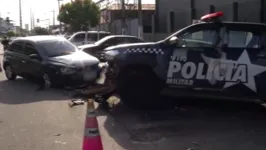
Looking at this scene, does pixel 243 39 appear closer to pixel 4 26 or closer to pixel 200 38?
pixel 200 38

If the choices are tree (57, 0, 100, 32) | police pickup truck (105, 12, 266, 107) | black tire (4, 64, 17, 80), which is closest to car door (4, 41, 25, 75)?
black tire (4, 64, 17, 80)

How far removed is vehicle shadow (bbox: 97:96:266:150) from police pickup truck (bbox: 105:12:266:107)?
1.54 ft

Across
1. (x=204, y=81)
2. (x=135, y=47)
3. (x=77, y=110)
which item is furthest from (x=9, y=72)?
(x=204, y=81)

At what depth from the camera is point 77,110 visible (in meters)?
9.13

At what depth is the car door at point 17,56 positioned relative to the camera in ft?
44.9

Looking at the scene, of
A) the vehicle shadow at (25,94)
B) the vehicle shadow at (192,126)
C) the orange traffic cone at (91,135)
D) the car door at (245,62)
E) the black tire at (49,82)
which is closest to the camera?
the orange traffic cone at (91,135)

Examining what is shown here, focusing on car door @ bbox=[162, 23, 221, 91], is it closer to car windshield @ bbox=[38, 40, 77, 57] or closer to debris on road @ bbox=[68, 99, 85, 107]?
debris on road @ bbox=[68, 99, 85, 107]

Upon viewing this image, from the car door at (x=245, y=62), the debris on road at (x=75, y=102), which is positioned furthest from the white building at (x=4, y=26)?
the car door at (x=245, y=62)

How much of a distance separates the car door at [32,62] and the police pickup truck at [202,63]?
4613mm

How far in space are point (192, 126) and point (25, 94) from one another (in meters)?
5.88

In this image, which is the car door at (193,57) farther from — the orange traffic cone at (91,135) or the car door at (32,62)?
the car door at (32,62)

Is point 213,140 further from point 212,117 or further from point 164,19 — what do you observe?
point 164,19

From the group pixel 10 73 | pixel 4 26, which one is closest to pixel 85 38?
pixel 10 73

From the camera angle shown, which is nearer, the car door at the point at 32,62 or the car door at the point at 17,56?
the car door at the point at 32,62
